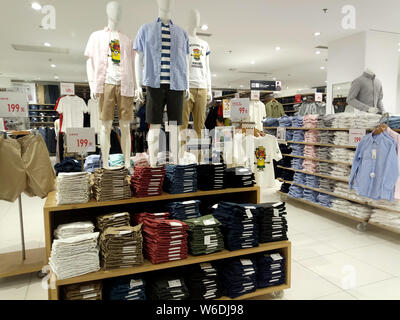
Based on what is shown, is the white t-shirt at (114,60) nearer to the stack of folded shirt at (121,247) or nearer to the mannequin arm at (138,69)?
the mannequin arm at (138,69)

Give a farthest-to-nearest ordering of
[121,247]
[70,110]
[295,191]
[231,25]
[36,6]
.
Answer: [231,25], [36,6], [295,191], [70,110], [121,247]

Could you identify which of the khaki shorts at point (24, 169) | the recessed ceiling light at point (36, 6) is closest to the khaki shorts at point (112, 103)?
the khaki shorts at point (24, 169)

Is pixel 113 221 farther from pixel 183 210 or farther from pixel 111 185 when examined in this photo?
pixel 183 210

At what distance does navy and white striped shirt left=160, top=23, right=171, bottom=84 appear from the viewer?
8.66ft

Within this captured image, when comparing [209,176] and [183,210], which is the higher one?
[209,176]

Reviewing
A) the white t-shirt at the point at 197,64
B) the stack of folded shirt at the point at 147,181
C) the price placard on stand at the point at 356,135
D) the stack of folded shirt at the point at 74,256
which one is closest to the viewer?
the stack of folded shirt at the point at 74,256

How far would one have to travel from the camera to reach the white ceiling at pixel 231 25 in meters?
5.45

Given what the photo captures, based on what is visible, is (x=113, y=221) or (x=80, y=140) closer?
(x=113, y=221)

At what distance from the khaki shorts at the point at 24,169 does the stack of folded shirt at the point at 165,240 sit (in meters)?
1.00

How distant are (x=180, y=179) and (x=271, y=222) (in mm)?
795

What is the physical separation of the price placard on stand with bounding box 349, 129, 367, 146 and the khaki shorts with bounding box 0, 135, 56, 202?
3.53 meters

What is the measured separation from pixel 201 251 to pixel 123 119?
1526mm

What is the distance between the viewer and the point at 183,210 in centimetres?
240

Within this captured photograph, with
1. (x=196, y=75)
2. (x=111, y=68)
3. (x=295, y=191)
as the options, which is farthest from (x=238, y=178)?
(x=295, y=191)
